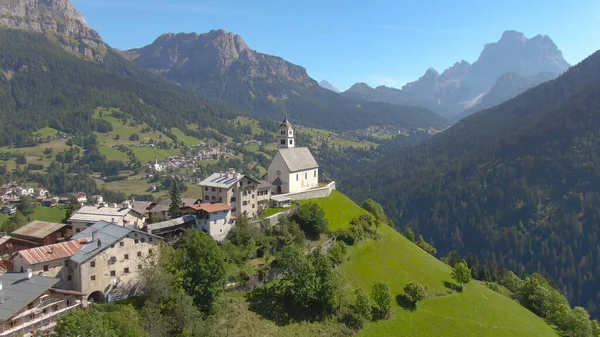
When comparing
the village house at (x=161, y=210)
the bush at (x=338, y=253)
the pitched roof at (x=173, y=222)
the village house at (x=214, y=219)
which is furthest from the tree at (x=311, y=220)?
the pitched roof at (x=173, y=222)

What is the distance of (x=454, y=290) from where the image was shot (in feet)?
256

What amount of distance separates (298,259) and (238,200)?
1782cm

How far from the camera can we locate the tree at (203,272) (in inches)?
2012

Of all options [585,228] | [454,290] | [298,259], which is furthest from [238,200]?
[585,228]

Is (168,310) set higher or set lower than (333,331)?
higher

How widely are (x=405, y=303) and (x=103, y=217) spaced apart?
51.7 meters

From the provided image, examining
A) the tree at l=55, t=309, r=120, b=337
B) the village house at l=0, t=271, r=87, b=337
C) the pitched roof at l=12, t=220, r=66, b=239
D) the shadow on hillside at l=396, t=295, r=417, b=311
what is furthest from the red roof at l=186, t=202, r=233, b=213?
the shadow on hillside at l=396, t=295, r=417, b=311

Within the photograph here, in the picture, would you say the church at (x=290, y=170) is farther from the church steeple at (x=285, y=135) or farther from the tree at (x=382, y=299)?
the tree at (x=382, y=299)

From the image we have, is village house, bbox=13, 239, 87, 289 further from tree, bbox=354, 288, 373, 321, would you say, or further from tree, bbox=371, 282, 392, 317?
tree, bbox=371, 282, 392, 317

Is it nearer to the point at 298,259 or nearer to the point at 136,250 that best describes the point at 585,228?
the point at 298,259

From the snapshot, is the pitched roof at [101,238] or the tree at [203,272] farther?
the tree at [203,272]

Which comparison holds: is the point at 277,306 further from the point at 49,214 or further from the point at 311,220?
the point at 49,214

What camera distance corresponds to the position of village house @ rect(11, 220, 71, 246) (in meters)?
63.4

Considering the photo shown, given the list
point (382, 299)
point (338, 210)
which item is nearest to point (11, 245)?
point (382, 299)
